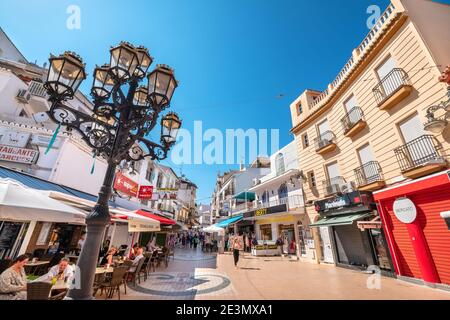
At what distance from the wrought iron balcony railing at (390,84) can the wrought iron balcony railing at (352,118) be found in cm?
126

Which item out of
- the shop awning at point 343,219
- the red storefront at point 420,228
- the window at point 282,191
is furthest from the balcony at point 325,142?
the window at point 282,191

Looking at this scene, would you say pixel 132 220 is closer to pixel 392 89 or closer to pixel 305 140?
pixel 392 89

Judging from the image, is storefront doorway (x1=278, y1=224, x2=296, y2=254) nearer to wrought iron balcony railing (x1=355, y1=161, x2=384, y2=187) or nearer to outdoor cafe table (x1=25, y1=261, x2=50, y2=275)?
wrought iron balcony railing (x1=355, y1=161, x2=384, y2=187)

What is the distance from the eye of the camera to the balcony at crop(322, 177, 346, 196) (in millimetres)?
11956

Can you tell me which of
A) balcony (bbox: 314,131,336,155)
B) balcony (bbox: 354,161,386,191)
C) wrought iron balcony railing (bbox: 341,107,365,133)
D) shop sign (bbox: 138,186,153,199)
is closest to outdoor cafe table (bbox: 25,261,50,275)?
shop sign (bbox: 138,186,153,199)

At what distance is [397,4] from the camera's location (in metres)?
9.13

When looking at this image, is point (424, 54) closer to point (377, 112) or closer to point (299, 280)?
point (377, 112)

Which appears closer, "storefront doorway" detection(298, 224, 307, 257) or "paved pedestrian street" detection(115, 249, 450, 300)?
"paved pedestrian street" detection(115, 249, 450, 300)

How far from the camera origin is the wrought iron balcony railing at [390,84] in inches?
343

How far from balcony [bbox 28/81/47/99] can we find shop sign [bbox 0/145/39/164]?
20.6 ft

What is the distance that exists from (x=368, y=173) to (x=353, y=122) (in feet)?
10.4

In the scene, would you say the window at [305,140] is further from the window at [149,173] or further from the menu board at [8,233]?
the menu board at [8,233]
